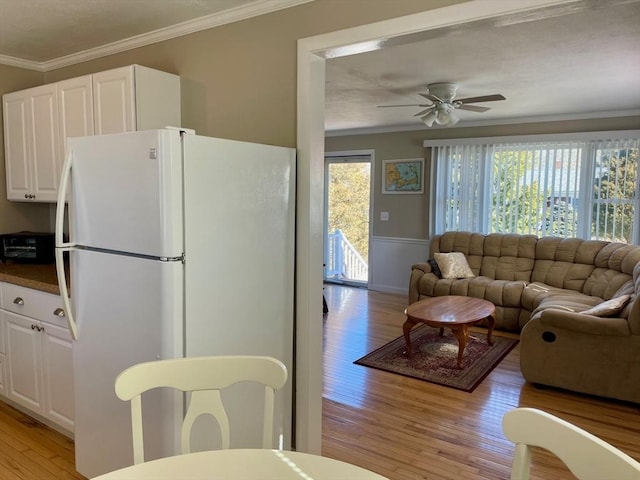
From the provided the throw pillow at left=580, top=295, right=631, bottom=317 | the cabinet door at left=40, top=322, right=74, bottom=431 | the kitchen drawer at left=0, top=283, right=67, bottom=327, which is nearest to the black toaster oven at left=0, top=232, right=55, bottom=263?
the kitchen drawer at left=0, top=283, right=67, bottom=327

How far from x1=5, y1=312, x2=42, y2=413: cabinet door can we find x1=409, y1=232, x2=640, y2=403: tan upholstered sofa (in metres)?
3.27

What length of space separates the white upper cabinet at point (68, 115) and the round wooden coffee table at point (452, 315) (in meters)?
2.50

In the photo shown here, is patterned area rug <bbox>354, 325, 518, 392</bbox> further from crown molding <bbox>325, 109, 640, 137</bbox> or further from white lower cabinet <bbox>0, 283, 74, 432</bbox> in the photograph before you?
crown molding <bbox>325, 109, 640, 137</bbox>

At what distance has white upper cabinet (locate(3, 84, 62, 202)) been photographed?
10.3ft

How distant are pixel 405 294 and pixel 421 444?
4232mm

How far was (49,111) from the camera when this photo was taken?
312 centimetres

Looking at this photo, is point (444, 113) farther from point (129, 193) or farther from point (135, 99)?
point (129, 193)

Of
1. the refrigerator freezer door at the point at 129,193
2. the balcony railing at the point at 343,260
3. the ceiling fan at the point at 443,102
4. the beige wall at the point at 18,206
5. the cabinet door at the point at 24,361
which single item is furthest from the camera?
the balcony railing at the point at 343,260

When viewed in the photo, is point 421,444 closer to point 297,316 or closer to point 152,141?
point 297,316

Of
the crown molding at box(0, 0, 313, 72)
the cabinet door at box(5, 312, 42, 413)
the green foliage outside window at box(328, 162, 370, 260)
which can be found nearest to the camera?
the crown molding at box(0, 0, 313, 72)

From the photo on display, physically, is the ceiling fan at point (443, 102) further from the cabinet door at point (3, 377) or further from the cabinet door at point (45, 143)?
the cabinet door at point (3, 377)

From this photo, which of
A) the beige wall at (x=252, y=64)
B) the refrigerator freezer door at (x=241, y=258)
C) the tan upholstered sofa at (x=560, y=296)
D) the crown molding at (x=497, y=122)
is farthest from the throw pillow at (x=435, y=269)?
the beige wall at (x=252, y=64)

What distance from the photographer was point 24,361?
287 centimetres

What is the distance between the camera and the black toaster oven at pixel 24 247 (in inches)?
132
